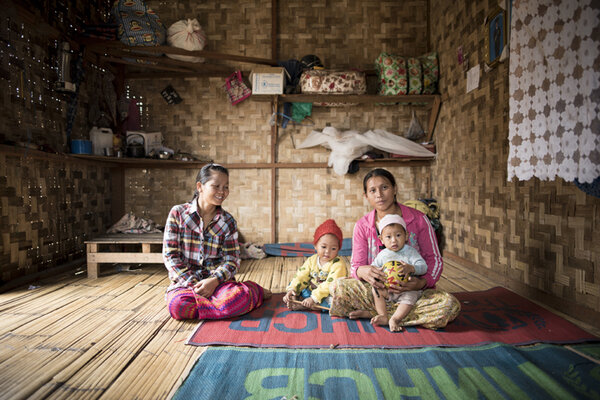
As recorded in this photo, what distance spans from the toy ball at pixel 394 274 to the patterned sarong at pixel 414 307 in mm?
216

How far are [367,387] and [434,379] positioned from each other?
31 cm

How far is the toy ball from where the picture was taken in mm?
1930

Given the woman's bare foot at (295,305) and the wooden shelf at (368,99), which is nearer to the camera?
the woman's bare foot at (295,305)

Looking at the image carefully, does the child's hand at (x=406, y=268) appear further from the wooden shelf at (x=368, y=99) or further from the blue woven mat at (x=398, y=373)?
the wooden shelf at (x=368, y=99)

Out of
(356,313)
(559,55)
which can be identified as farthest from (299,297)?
(559,55)

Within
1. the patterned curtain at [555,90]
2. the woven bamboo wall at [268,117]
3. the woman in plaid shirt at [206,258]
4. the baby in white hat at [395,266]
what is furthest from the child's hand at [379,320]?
the woven bamboo wall at [268,117]

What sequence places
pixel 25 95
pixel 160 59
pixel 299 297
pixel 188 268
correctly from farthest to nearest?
pixel 160 59, pixel 25 95, pixel 299 297, pixel 188 268

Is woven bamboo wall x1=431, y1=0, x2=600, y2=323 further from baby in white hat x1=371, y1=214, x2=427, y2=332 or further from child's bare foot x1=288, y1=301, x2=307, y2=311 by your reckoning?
child's bare foot x1=288, y1=301, x2=307, y2=311

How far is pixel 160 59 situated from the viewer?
4.10 metres

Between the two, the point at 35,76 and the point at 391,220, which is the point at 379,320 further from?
the point at 35,76

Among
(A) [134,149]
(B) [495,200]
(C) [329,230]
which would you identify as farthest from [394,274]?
(A) [134,149]

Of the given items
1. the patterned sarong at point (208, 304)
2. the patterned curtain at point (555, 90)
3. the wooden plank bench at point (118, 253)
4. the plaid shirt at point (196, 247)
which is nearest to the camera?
the patterned curtain at point (555, 90)

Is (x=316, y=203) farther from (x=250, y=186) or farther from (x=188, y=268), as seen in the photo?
(x=188, y=268)

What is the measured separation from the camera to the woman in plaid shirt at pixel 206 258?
210cm
